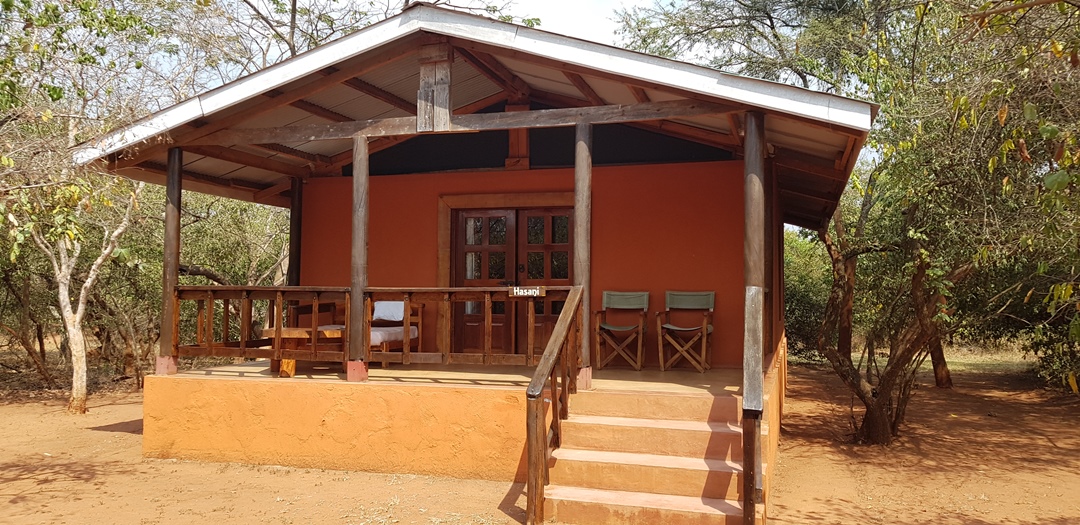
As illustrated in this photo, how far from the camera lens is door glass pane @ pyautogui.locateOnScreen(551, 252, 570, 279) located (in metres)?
8.66

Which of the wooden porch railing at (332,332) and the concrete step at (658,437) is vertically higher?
the wooden porch railing at (332,332)

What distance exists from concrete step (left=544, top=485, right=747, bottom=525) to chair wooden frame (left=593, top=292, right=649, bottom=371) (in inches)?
101

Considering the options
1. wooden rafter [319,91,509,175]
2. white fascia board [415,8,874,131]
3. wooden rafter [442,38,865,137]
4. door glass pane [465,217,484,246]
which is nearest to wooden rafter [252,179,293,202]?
wooden rafter [319,91,509,175]

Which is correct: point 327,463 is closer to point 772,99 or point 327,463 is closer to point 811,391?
point 772,99

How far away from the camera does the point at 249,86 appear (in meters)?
6.75

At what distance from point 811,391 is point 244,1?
12199mm

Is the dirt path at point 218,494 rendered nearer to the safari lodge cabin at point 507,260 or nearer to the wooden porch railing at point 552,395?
the safari lodge cabin at point 507,260

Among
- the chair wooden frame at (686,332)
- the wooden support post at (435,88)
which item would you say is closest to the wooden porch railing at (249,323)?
the wooden support post at (435,88)

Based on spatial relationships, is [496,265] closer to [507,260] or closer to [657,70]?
[507,260]

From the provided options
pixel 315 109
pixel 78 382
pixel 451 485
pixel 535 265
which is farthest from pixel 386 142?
pixel 78 382

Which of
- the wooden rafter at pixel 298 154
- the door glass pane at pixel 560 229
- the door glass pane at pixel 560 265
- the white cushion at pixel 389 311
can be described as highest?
the wooden rafter at pixel 298 154

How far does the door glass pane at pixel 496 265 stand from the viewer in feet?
29.2

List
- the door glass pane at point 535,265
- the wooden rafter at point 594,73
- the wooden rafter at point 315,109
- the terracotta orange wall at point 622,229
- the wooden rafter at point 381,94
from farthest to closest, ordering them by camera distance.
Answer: the door glass pane at point 535,265
the terracotta orange wall at point 622,229
the wooden rafter at point 381,94
the wooden rafter at point 315,109
the wooden rafter at point 594,73

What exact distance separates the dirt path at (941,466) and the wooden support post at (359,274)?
3501 mm
